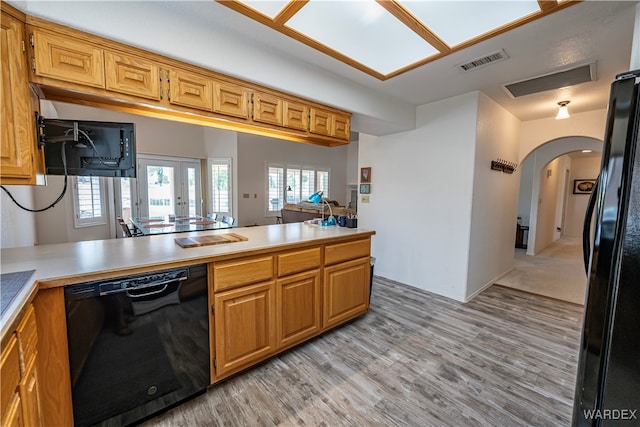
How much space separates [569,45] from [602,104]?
2.01m

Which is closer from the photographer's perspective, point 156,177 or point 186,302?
point 186,302

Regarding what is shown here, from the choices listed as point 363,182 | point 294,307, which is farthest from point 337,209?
point 294,307

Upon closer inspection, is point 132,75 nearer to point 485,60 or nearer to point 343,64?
point 343,64

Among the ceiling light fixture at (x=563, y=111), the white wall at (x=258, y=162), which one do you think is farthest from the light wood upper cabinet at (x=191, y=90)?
the white wall at (x=258, y=162)

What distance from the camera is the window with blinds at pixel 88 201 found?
527cm

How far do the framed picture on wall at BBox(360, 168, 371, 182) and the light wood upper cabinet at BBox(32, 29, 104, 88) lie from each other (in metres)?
3.30

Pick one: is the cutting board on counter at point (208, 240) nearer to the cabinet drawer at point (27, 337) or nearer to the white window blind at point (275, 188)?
the cabinet drawer at point (27, 337)

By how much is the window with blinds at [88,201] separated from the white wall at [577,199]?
12643mm

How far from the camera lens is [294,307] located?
6.95 ft

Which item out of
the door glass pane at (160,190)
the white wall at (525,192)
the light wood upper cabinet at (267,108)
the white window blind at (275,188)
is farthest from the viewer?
the white window blind at (275,188)

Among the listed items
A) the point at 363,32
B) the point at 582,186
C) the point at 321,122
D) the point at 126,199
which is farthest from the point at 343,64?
the point at 582,186

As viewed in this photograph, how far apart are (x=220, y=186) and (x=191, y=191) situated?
32.6 inches

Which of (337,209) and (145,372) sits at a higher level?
(337,209)

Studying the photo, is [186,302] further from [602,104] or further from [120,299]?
[602,104]
